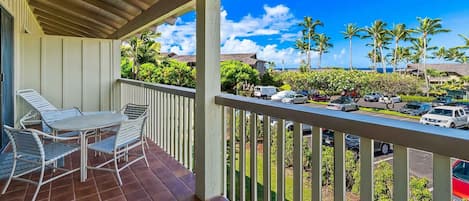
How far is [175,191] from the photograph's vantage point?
2535 millimetres

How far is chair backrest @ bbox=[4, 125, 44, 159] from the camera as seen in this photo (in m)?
2.24

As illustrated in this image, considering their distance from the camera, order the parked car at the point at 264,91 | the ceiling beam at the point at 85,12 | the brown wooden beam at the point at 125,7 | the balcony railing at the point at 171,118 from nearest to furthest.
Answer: the parked car at the point at 264,91
the balcony railing at the point at 171,118
the brown wooden beam at the point at 125,7
the ceiling beam at the point at 85,12

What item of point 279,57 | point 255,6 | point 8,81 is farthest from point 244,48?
point 8,81

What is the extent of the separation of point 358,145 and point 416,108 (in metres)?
0.31

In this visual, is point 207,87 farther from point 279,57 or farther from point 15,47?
point 15,47

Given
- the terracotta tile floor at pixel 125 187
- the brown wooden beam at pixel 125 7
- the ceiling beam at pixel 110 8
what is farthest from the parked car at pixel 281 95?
the ceiling beam at pixel 110 8

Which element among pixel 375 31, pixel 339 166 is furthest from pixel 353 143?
pixel 375 31

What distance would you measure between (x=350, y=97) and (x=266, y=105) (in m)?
0.51

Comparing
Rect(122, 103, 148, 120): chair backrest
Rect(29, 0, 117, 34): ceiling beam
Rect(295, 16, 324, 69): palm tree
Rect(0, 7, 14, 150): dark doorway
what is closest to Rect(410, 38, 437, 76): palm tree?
Rect(295, 16, 324, 69): palm tree

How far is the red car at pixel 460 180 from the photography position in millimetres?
975

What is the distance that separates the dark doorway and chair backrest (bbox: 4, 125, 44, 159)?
5.37 ft

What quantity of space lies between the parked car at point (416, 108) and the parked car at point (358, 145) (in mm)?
177

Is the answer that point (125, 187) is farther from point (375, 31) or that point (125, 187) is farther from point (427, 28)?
point (427, 28)

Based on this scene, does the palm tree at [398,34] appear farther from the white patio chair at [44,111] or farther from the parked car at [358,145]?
the white patio chair at [44,111]
